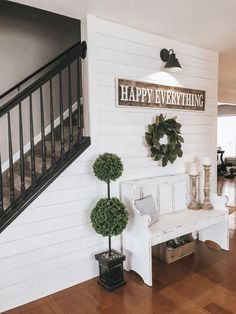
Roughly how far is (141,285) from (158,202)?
37.4 inches

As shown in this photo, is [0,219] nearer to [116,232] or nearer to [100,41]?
[116,232]

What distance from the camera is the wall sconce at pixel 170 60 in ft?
10.1

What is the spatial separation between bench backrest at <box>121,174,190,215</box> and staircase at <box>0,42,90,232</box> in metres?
0.69

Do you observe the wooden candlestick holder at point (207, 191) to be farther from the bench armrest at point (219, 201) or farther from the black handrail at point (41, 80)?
the black handrail at point (41, 80)

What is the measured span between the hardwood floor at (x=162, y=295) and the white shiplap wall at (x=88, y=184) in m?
0.18

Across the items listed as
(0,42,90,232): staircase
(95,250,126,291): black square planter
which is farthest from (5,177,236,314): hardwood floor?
(0,42,90,232): staircase

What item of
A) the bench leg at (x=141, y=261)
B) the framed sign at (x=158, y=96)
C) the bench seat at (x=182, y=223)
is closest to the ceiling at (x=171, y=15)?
the framed sign at (x=158, y=96)

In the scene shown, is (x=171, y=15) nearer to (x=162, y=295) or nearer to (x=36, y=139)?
(x=36, y=139)

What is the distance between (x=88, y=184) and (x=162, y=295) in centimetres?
124

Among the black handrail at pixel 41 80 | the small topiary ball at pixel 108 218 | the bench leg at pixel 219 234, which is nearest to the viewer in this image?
the black handrail at pixel 41 80

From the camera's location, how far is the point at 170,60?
10.1 ft

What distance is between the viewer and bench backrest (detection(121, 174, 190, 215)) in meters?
2.89

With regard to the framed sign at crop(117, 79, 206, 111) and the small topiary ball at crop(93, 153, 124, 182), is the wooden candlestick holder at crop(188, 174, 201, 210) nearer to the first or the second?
the framed sign at crop(117, 79, 206, 111)

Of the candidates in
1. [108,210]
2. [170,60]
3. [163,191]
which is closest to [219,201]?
[163,191]
